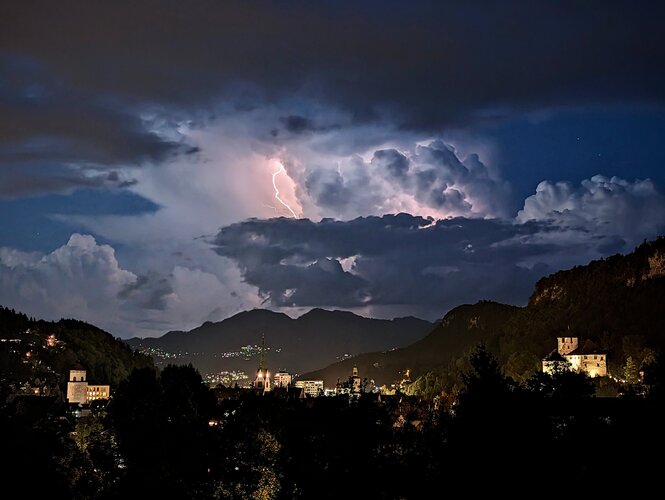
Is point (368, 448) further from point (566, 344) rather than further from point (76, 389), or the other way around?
point (76, 389)

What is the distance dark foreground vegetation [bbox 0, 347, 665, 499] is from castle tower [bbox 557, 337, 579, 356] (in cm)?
11680

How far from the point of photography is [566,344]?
182 m

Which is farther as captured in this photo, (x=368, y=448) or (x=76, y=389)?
(x=76, y=389)

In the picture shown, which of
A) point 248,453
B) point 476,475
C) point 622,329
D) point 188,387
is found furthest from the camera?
point 622,329

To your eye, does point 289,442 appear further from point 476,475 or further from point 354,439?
point 476,475

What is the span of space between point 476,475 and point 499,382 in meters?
5.08

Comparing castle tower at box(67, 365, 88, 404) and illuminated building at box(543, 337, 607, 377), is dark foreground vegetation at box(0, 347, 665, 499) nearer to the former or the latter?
illuminated building at box(543, 337, 607, 377)

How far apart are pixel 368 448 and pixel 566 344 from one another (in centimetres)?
14274

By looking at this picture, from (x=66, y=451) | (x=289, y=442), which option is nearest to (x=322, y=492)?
A: (x=289, y=442)

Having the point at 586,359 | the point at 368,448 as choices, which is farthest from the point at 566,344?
the point at 368,448

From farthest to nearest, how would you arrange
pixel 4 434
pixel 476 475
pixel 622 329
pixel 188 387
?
pixel 622 329, pixel 188 387, pixel 4 434, pixel 476 475

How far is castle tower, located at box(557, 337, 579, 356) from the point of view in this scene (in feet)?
592

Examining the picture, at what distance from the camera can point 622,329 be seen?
18362 cm

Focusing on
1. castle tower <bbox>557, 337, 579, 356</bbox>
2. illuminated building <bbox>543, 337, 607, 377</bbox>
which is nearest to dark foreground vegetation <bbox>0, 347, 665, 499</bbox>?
illuminated building <bbox>543, 337, 607, 377</bbox>
